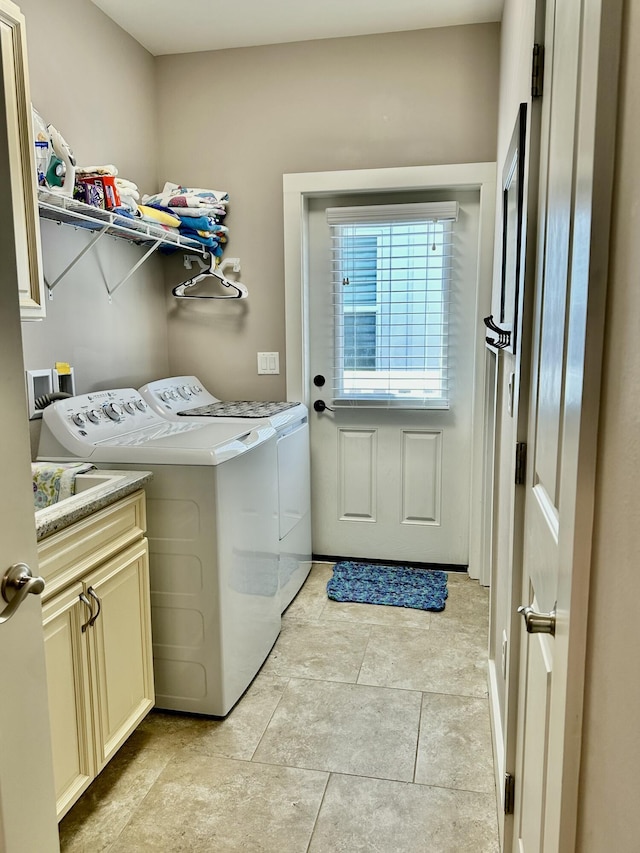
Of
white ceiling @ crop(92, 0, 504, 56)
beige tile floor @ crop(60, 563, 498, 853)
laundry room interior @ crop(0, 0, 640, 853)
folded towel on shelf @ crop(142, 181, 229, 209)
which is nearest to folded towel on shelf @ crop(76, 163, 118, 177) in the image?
laundry room interior @ crop(0, 0, 640, 853)

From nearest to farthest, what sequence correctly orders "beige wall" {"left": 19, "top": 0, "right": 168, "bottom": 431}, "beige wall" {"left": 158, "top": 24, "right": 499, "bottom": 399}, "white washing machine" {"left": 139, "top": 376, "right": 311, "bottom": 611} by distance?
"beige wall" {"left": 19, "top": 0, "right": 168, "bottom": 431}, "white washing machine" {"left": 139, "top": 376, "right": 311, "bottom": 611}, "beige wall" {"left": 158, "top": 24, "right": 499, "bottom": 399}

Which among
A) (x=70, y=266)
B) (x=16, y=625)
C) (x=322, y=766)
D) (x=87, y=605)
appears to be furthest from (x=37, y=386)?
(x=322, y=766)

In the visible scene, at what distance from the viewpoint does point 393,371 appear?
3307mm

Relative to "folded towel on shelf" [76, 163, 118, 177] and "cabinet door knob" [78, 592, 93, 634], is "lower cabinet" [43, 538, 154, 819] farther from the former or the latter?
"folded towel on shelf" [76, 163, 118, 177]

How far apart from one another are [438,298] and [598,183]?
2.61 meters

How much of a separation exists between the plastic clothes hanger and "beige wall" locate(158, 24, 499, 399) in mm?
47

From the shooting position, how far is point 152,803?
1.77 metres

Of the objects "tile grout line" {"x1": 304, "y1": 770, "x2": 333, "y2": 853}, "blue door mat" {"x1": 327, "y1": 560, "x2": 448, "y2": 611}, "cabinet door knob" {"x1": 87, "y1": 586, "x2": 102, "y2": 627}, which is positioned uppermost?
"cabinet door knob" {"x1": 87, "y1": 586, "x2": 102, "y2": 627}

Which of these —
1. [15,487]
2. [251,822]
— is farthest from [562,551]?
[251,822]

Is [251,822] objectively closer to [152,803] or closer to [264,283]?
[152,803]

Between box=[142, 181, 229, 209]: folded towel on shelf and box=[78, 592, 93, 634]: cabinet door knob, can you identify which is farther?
box=[142, 181, 229, 209]: folded towel on shelf

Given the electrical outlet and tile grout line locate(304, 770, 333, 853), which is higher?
the electrical outlet

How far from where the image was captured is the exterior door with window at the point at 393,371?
319cm

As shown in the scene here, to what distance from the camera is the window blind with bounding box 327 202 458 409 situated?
3.17m
